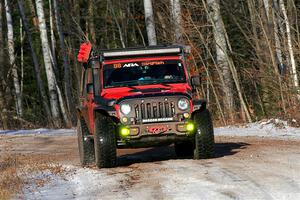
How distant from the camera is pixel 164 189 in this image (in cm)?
967

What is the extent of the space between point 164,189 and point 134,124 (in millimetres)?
2911

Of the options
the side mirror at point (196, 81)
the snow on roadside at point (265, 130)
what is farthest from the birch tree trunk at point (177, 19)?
the side mirror at point (196, 81)

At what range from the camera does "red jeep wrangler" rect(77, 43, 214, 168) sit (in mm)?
12500

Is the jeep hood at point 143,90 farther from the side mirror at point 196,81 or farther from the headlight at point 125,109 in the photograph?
the headlight at point 125,109

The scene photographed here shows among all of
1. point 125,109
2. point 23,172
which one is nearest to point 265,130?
point 125,109

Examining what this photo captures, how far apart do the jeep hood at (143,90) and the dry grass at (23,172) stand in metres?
1.49

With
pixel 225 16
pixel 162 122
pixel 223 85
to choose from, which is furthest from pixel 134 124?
pixel 225 16

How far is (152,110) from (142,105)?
0.18m

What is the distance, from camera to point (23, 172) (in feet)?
41.7

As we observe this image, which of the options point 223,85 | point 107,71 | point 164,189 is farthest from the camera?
point 223,85

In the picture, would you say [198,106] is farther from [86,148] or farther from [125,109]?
[86,148]

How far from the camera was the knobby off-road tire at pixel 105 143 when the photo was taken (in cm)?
1245

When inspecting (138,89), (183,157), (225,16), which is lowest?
(183,157)

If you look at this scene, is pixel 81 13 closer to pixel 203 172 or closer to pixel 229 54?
pixel 229 54
